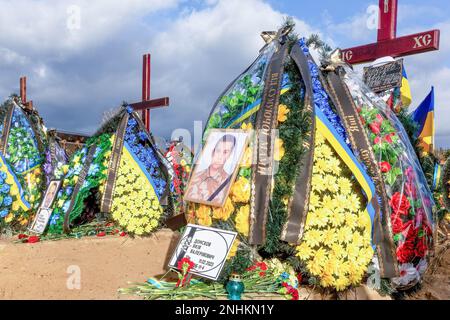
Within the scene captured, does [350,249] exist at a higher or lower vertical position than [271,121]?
lower

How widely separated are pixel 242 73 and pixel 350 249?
1.98 metres

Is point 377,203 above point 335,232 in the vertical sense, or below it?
above

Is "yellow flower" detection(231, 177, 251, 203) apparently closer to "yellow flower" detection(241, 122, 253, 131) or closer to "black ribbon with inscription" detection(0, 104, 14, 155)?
"yellow flower" detection(241, 122, 253, 131)

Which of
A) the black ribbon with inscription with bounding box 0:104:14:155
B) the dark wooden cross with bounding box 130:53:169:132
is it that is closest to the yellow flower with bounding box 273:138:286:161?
the black ribbon with inscription with bounding box 0:104:14:155

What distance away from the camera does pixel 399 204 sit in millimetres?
3973

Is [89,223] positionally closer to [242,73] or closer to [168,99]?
[242,73]

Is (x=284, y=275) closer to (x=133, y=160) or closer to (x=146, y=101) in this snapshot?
(x=133, y=160)

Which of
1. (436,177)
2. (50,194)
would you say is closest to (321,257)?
(436,177)

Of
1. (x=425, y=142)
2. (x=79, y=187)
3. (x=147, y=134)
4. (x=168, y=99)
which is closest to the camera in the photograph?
(x=425, y=142)

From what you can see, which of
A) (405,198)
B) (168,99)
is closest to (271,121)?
(405,198)

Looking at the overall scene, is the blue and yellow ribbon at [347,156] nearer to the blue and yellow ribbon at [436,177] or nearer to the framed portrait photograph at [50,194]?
the blue and yellow ribbon at [436,177]

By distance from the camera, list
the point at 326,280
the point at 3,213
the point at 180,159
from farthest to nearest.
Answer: the point at 180,159 → the point at 3,213 → the point at 326,280

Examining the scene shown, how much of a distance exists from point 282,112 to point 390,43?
3841mm

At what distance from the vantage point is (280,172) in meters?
3.78
